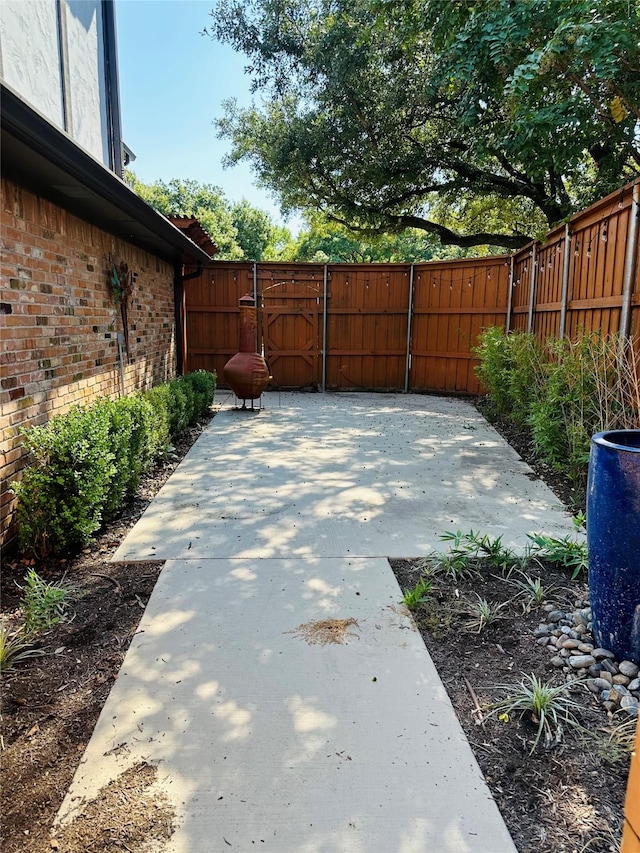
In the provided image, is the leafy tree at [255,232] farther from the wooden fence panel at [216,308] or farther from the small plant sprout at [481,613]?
the small plant sprout at [481,613]

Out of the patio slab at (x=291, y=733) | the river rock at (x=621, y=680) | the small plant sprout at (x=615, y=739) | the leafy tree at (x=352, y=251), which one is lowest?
the patio slab at (x=291, y=733)

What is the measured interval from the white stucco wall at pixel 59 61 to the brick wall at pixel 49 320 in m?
0.68

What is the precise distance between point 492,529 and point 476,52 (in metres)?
5.28

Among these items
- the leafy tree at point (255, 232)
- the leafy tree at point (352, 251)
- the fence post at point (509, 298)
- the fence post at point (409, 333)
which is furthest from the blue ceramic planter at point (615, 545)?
the leafy tree at point (255, 232)

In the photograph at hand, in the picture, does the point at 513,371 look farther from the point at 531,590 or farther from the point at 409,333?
the point at 409,333

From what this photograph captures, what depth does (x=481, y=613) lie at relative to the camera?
8.18 ft

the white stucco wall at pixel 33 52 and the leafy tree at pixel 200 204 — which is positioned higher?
the leafy tree at pixel 200 204

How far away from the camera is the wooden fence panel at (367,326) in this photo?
10078 mm

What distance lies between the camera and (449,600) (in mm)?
2672

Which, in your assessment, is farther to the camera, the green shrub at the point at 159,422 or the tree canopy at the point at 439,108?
the tree canopy at the point at 439,108

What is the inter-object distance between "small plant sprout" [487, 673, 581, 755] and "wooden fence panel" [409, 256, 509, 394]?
7.55 m

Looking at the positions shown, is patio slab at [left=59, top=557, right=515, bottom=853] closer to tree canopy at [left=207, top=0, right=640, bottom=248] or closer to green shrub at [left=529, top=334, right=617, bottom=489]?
green shrub at [left=529, top=334, right=617, bottom=489]

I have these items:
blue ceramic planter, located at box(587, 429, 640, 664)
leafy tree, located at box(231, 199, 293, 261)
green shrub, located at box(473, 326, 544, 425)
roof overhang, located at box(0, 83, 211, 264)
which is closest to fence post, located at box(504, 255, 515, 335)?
green shrub, located at box(473, 326, 544, 425)

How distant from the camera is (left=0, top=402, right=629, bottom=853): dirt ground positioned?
1.44 metres
